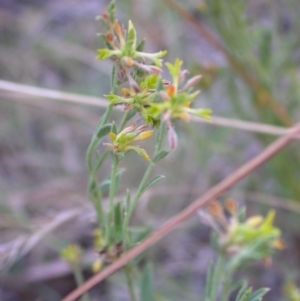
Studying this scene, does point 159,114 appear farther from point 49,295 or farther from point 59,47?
point 59,47

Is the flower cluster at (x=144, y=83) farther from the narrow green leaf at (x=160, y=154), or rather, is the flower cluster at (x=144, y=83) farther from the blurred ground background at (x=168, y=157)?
the blurred ground background at (x=168, y=157)

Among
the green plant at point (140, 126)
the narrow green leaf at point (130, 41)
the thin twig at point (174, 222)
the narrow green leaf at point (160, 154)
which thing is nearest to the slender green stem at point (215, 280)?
the green plant at point (140, 126)

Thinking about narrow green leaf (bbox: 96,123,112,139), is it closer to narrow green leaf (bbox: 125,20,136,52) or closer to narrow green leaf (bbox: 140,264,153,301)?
narrow green leaf (bbox: 125,20,136,52)

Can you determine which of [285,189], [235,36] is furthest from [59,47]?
[285,189]

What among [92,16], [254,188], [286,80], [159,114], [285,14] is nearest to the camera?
[159,114]

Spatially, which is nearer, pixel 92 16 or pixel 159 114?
pixel 159 114

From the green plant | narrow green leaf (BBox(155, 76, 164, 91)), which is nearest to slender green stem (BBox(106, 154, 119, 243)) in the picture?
the green plant

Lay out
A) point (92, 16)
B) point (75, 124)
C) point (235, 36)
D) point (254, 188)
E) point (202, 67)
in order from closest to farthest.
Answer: point (235, 36) → point (202, 67) → point (254, 188) → point (75, 124) → point (92, 16)
